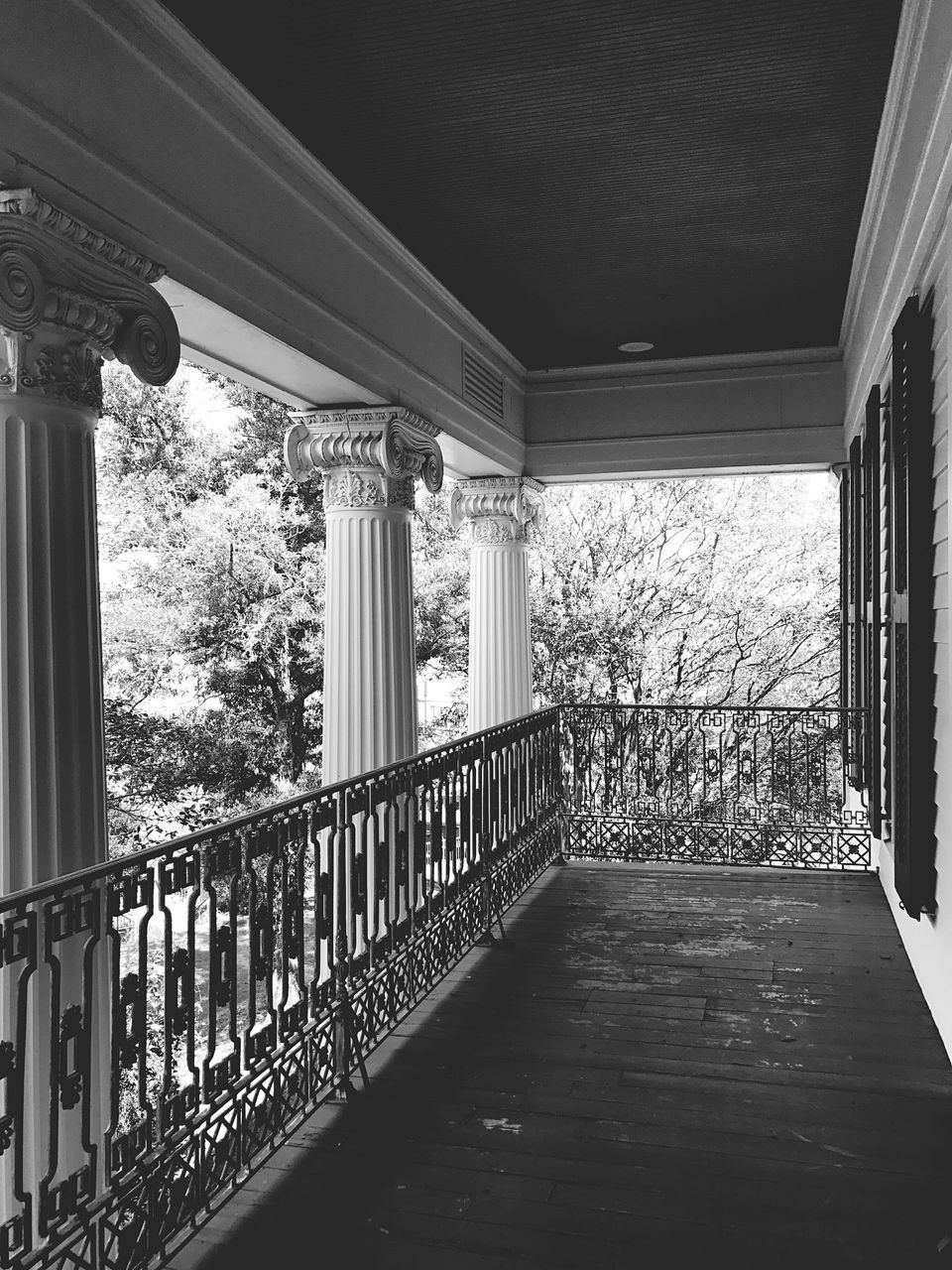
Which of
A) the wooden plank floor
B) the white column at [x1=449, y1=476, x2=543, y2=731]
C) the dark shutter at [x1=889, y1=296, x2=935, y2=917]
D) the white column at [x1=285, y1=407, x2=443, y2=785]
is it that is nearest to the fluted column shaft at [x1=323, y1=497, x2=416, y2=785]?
the white column at [x1=285, y1=407, x2=443, y2=785]

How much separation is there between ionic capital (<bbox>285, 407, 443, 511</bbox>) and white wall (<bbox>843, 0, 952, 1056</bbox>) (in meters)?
2.70

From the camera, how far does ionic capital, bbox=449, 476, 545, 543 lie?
9.16 meters

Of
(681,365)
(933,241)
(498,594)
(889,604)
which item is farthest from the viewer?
(498,594)

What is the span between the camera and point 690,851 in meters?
7.94

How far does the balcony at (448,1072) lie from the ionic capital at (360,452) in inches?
65.8

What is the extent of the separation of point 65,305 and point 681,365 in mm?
6532

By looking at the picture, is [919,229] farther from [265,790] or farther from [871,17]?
[265,790]

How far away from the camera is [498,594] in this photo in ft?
30.5

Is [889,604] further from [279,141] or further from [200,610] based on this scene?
[200,610]

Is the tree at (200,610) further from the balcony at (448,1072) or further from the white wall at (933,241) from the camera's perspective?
the white wall at (933,241)

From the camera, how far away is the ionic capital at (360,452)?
597cm

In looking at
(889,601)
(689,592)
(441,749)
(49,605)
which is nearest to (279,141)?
(49,605)

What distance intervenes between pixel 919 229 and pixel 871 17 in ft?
2.56

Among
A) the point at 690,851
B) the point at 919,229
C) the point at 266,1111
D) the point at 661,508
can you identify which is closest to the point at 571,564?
the point at 661,508
